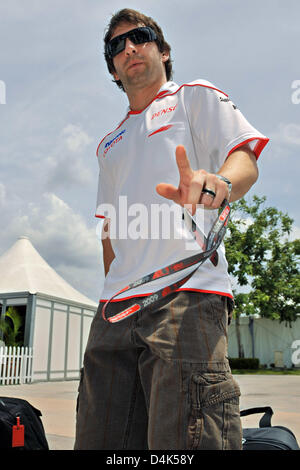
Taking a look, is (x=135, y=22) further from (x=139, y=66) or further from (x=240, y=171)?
(x=240, y=171)

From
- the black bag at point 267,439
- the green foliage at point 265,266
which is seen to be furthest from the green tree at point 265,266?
the black bag at point 267,439

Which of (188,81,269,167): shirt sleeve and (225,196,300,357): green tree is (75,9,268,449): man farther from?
(225,196,300,357): green tree

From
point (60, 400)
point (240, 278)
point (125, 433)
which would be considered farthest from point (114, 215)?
point (240, 278)

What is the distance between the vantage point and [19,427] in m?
2.44

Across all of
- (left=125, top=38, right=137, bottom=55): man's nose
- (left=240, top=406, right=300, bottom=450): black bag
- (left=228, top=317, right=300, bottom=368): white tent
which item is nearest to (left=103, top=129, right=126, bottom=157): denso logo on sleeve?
(left=125, top=38, right=137, bottom=55): man's nose

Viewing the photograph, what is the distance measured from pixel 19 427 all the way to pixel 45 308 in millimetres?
12592

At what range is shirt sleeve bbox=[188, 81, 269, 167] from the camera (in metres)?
1.33

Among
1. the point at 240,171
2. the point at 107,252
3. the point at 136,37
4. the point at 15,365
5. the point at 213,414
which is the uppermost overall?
the point at 136,37

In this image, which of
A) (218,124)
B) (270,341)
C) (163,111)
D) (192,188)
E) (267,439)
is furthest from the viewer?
(270,341)

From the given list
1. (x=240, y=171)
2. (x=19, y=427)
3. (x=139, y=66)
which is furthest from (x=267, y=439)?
(x=139, y=66)

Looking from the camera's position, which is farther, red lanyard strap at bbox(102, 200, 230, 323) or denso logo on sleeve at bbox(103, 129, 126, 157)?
denso logo on sleeve at bbox(103, 129, 126, 157)

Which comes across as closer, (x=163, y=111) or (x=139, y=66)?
(x=163, y=111)

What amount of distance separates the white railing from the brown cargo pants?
1183 centimetres
